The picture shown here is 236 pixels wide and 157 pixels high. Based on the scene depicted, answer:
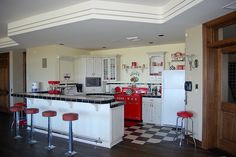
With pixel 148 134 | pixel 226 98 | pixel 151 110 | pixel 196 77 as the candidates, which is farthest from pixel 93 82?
pixel 226 98

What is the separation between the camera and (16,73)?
290 inches

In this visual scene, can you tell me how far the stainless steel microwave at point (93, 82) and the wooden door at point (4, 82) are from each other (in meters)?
3.36

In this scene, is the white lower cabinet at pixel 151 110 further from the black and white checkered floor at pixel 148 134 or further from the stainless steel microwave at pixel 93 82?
the stainless steel microwave at pixel 93 82

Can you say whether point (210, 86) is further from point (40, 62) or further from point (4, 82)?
point (4, 82)

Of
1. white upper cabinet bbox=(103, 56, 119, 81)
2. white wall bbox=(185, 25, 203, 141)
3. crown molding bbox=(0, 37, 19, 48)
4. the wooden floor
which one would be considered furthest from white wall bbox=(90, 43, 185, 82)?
crown molding bbox=(0, 37, 19, 48)

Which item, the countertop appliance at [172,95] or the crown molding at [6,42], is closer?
the countertop appliance at [172,95]

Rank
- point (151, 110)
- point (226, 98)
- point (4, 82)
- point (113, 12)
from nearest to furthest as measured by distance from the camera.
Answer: point (113, 12) → point (226, 98) → point (151, 110) → point (4, 82)

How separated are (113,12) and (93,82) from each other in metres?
4.07

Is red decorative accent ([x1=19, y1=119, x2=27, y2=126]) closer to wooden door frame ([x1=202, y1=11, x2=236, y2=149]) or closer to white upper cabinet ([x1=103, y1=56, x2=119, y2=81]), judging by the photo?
white upper cabinet ([x1=103, y1=56, x2=119, y2=81])

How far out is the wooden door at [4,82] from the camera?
24.9 ft

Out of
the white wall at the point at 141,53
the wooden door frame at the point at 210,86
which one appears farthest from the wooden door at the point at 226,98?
the white wall at the point at 141,53

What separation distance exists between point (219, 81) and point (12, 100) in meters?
7.04

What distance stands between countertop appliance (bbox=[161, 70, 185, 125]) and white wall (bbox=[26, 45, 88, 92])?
3.50 m

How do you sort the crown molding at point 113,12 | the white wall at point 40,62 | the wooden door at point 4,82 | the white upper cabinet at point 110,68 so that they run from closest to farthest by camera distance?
1. the crown molding at point 113,12
2. the white wall at point 40,62
3. the white upper cabinet at point 110,68
4. the wooden door at point 4,82
